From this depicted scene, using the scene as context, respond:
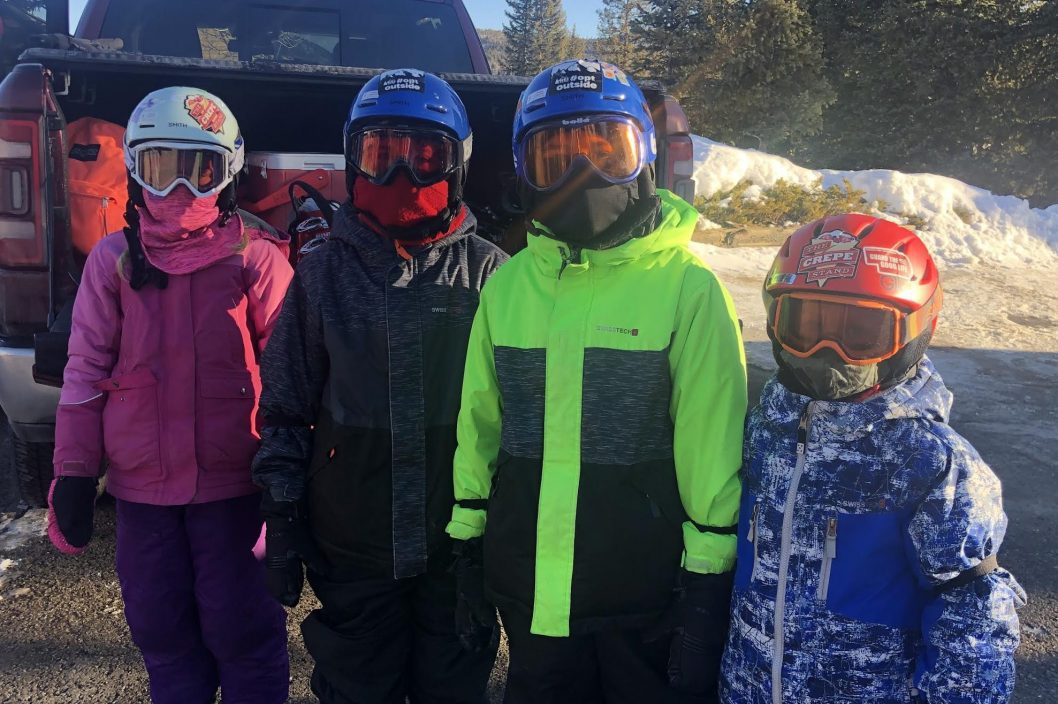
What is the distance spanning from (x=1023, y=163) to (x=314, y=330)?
28586 millimetres

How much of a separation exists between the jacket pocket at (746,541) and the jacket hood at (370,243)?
105cm

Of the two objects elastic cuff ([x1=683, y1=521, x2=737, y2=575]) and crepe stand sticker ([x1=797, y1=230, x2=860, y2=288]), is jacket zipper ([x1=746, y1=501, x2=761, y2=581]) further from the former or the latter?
crepe stand sticker ([x1=797, y1=230, x2=860, y2=288])

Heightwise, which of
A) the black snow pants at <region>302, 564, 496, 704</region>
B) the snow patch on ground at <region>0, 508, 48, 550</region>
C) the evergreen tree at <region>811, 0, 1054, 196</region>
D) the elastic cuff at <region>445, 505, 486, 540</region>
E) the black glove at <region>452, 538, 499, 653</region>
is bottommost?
the snow patch on ground at <region>0, 508, 48, 550</region>

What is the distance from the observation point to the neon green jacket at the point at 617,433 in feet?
5.69

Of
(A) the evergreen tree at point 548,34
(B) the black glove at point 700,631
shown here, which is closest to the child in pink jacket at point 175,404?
(B) the black glove at point 700,631

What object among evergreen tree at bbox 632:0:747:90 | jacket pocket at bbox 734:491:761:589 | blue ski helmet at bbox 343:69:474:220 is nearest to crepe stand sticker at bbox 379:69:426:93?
blue ski helmet at bbox 343:69:474:220

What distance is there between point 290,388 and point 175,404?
437 millimetres

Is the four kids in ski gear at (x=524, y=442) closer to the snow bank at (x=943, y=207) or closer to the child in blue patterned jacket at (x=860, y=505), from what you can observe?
the child in blue patterned jacket at (x=860, y=505)

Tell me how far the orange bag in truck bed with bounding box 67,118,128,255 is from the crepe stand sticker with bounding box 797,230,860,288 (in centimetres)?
261

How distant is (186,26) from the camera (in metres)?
5.01

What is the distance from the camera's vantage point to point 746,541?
68.2 inches

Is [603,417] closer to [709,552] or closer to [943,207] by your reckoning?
[709,552]

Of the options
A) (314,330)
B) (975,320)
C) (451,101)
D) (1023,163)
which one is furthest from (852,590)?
(1023,163)

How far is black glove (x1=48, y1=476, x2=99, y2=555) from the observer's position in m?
2.20
